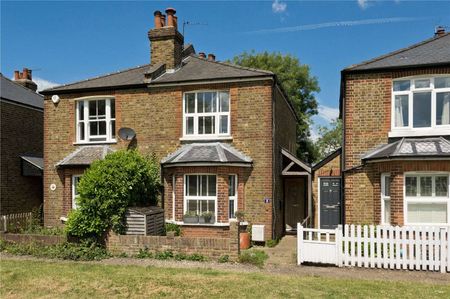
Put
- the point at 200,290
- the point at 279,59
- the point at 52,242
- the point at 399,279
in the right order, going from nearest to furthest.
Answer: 1. the point at 200,290
2. the point at 399,279
3. the point at 52,242
4. the point at 279,59

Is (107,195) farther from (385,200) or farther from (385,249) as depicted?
(385,200)

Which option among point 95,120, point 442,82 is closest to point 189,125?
point 95,120

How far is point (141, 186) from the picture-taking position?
46.9 feet

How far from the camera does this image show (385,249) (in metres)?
10.4

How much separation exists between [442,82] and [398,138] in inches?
91.0

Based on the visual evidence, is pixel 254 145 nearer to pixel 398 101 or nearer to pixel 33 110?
pixel 398 101

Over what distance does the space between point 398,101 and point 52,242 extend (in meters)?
12.7

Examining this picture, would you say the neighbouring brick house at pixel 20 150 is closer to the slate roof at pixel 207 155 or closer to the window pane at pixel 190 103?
the slate roof at pixel 207 155

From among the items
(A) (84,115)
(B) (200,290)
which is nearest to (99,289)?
(B) (200,290)

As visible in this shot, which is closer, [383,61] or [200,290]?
[200,290]

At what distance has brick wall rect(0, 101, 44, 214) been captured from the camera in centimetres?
1834

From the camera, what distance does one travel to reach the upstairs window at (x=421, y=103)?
13.0 meters

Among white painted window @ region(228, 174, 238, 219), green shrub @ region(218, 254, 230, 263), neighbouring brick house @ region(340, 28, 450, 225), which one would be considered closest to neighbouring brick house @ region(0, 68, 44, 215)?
white painted window @ region(228, 174, 238, 219)

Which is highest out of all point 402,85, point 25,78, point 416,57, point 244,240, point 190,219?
point 25,78
